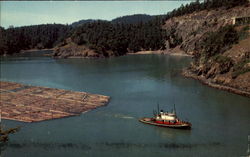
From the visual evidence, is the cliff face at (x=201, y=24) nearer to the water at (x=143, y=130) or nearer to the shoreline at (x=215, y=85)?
the shoreline at (x=215, y=85)

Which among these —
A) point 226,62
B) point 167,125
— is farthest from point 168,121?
point 226,62

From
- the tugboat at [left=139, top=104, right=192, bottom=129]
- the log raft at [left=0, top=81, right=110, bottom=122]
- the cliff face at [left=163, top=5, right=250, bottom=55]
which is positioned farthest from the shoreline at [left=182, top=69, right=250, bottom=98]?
the cliff face at [left=163, top=5, right=250, bottom=55]

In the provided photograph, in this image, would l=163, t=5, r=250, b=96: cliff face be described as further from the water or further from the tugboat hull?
the tugboat hull

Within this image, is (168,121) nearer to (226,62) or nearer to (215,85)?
(215,85)

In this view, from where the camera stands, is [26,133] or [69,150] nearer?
[69,150]

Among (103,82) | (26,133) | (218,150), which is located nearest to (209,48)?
(103,82)

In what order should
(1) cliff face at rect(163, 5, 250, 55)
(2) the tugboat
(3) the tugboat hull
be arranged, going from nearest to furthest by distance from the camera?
(3) the tugboat hull
(2) the tugboat
(1) cliff face at rect(163, 5, 250, 55)

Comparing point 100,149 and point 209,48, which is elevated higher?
point 209,48

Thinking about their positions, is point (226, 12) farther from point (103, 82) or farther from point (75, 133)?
point (75, 133)
